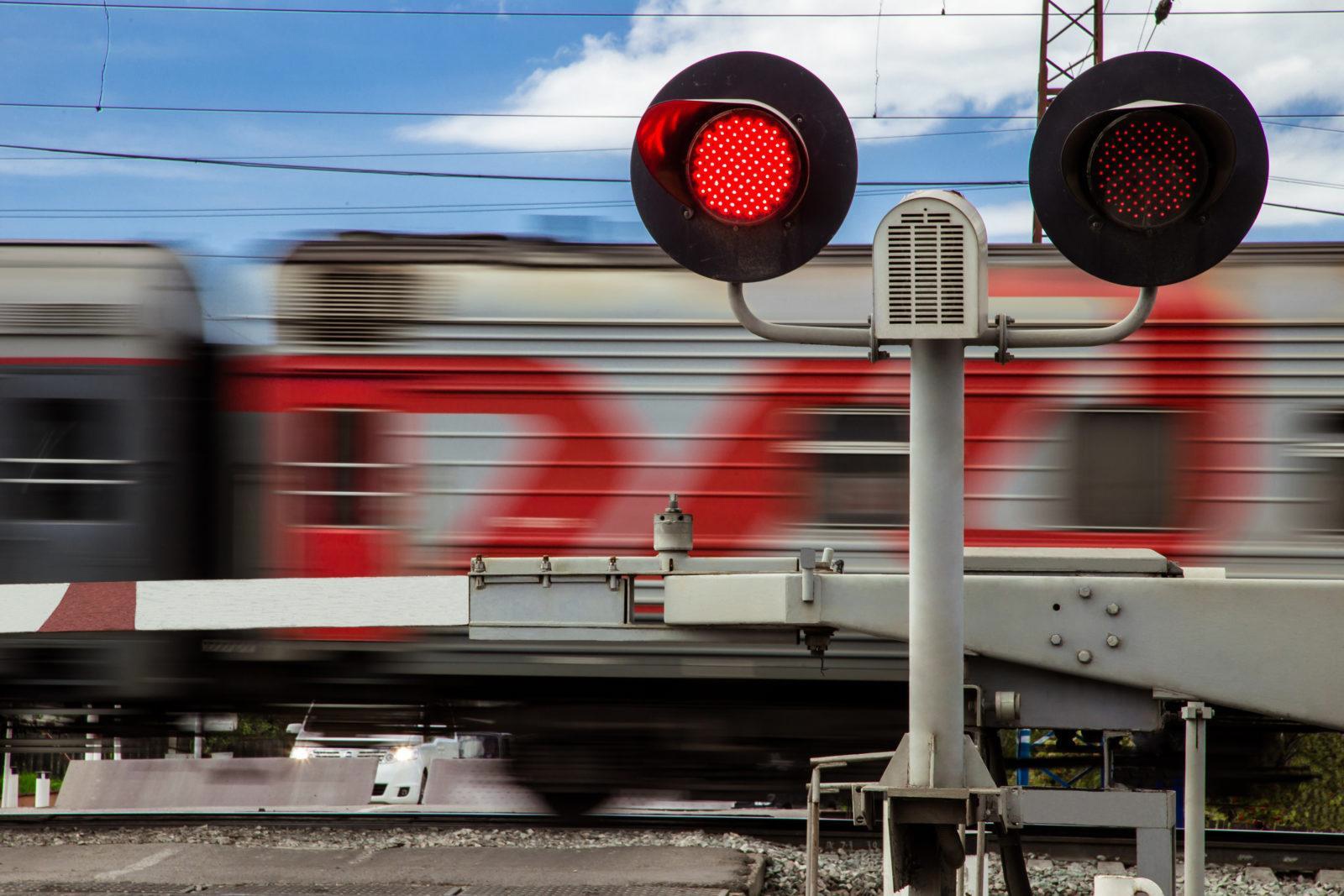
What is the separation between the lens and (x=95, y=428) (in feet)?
27.4

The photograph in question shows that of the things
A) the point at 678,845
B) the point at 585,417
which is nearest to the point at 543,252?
the point at 585,417

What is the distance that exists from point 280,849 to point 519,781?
2192 millimetres

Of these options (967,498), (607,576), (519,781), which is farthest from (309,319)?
(607,576)

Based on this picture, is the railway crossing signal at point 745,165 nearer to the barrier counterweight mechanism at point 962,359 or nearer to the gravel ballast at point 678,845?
the barrier counterweight mechanism at point 962,359

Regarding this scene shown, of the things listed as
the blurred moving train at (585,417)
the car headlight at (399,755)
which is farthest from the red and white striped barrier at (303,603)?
the car headlight at (399,755)

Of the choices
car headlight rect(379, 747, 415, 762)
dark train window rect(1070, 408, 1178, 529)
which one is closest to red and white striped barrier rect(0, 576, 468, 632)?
dark train window rect(1070, 408, 1178, 529)

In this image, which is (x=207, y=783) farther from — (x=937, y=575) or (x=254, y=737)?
(x=937, y=575)

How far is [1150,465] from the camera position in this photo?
7719 millimetres

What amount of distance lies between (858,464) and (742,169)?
5.64 metres

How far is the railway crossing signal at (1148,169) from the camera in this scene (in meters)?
2.15

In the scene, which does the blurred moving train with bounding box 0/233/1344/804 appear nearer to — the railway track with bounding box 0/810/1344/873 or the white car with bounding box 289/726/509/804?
the railway track with bounding box 0/810/1344/873

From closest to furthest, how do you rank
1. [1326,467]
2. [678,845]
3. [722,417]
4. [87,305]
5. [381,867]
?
[381,867], [678,845], [1326,467], [722,417], [87,305]

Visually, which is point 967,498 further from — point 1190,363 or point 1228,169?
point 1228,169

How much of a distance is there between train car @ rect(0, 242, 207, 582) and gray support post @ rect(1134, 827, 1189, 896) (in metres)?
7.07
